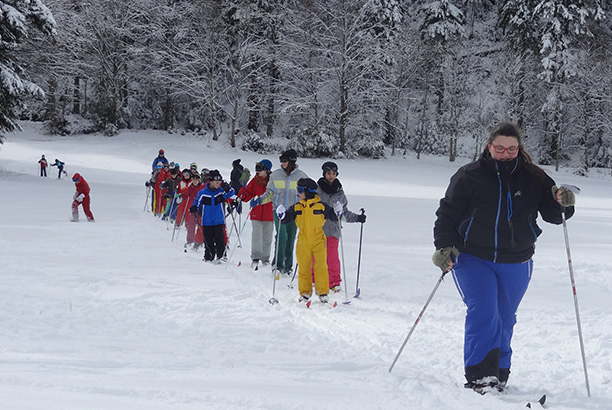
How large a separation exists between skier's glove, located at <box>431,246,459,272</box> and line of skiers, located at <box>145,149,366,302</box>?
9.76 ft

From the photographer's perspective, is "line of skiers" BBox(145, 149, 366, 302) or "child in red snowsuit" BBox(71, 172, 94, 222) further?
"child in red snowsuit" BBox(71, 172, 94, 222)

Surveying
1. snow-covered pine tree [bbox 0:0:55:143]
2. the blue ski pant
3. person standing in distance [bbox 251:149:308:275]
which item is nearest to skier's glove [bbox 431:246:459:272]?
the blue ski pant

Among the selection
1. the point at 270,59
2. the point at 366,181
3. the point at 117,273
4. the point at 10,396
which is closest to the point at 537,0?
the point at 270,59

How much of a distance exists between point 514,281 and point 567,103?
37.7 meters

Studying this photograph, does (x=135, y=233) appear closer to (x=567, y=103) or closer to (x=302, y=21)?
(x=302, y=21)

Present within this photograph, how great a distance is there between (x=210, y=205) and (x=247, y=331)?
14.5 ft

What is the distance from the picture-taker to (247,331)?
16.7 ft

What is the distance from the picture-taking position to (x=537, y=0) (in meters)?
38.1

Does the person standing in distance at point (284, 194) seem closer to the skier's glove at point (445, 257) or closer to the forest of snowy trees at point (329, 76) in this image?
the skier's glove at point (445, 257)

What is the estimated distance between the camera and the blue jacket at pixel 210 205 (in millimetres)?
9219

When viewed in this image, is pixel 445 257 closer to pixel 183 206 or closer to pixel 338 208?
pixel 338 208

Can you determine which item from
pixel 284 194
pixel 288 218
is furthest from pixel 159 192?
pixel 288 218

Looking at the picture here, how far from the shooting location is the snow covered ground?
11.2 ft

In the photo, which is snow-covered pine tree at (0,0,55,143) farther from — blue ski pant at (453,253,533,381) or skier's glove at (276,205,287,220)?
blue ski pant at (453,253,533,381)
